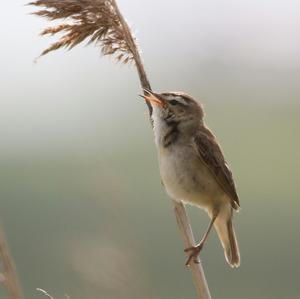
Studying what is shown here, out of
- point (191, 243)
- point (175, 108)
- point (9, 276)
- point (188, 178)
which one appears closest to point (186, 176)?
point (188, 178)

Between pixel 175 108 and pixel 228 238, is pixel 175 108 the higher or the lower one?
the higher one

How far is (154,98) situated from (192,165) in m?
0.47

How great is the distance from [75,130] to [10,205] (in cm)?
1120

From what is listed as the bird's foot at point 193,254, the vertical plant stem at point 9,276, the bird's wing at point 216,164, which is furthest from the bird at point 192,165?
the vertical plant stem at point 9,276

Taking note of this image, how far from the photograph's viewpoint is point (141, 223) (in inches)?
944

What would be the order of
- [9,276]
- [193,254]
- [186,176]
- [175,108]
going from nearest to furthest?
[9,276]
[193,254]
[186,176]
[175,108]

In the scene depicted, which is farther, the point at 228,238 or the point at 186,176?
the point at 228,238

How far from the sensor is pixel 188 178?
5.63 metres

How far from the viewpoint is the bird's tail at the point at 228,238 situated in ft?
18.8

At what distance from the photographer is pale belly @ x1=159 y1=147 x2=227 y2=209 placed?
5574 millimetres

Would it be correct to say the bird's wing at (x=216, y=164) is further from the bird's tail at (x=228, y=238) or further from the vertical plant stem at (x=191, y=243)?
the vertical plant stem at (x=191, y=243)

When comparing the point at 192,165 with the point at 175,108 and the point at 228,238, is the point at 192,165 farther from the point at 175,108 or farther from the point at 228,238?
the point at 228,238

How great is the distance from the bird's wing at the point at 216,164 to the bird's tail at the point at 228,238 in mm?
116

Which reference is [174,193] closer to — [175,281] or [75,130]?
[175,281]
